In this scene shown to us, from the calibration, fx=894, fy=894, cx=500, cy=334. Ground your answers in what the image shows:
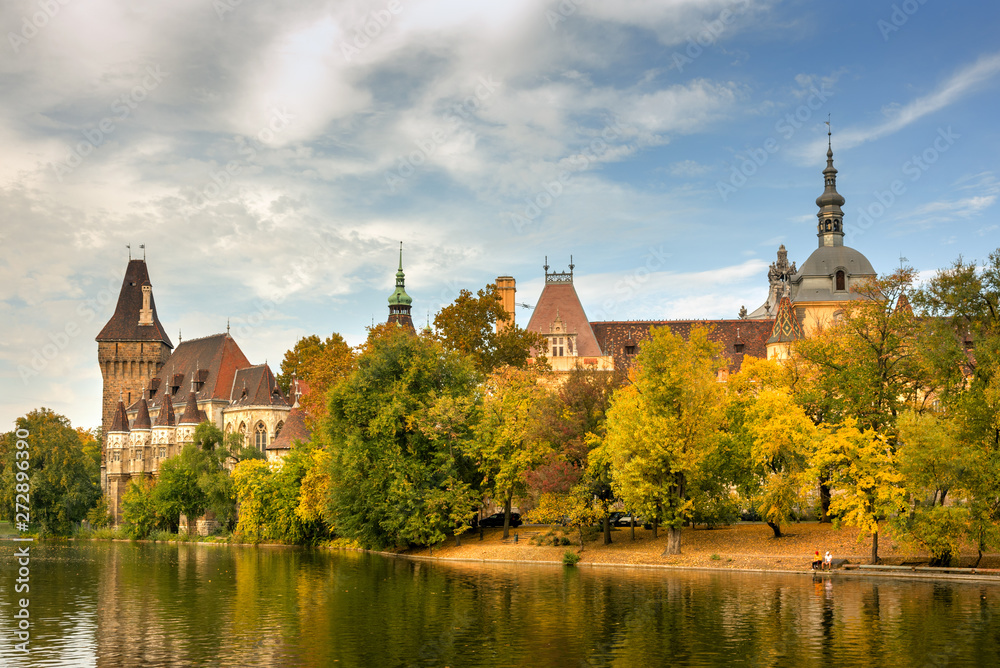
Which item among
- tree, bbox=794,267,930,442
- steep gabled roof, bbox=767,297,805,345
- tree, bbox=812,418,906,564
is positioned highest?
steep gabled roof, bbox=767,297,805,345

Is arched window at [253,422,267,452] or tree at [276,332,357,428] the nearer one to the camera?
tree at [276,332,357,428]

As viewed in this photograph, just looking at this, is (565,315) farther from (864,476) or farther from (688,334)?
(864,476)

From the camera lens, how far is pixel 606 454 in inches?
1898

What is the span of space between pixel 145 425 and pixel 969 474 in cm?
9525

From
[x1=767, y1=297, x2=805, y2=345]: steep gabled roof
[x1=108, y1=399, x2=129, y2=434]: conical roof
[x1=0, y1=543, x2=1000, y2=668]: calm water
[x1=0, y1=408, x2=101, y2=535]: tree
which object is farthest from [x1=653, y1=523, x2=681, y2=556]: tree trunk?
[x1=108, y1=399, x2=129, y2=434]: conical roof

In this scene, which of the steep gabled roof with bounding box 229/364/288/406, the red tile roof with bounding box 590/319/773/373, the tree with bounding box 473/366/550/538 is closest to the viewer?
the tree with bounding box 473/366/550/538

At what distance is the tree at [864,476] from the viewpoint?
40.1 m

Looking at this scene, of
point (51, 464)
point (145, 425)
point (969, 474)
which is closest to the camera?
point (969, 474)

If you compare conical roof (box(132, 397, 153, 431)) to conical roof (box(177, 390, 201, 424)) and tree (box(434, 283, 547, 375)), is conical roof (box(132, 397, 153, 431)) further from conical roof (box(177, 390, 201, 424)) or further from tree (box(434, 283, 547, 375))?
tree (box(434, 283, 547, 375))

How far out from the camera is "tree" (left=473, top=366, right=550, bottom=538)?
52281 millimetres

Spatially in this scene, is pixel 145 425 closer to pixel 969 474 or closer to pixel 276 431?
pixel 276 431

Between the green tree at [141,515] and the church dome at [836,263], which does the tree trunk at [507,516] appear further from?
the green tree at [141,515]

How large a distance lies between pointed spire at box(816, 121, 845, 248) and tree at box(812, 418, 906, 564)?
142 feet

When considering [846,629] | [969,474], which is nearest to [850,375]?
[969,474]
